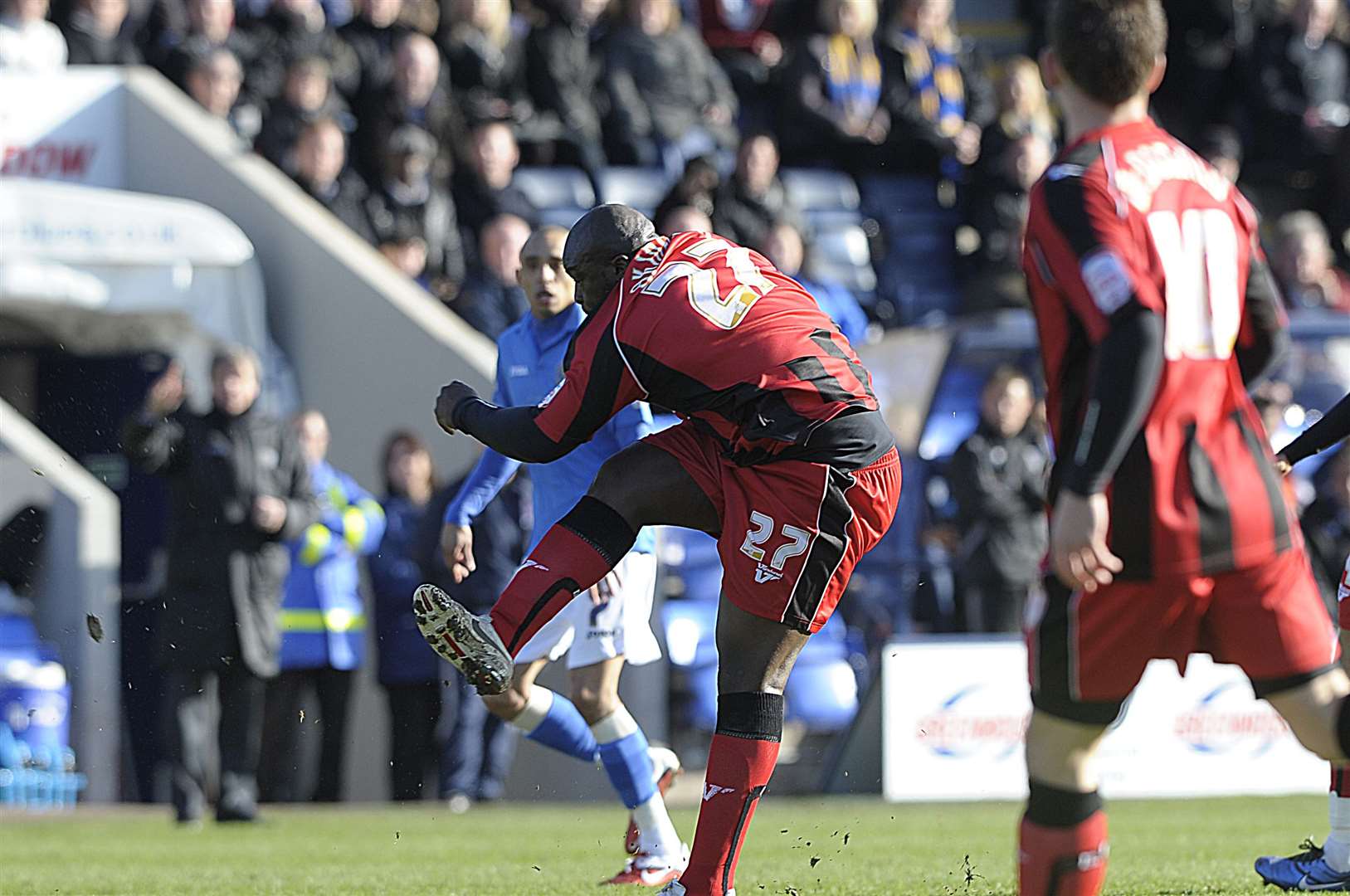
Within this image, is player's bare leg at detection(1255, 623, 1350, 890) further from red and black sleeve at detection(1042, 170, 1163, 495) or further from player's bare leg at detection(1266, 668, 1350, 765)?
red and black sleeve at detection(1042, 170, 1163, 495)

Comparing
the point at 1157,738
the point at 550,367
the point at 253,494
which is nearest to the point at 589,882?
the point at 550,367

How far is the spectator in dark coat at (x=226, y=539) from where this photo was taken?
1089 centimetres

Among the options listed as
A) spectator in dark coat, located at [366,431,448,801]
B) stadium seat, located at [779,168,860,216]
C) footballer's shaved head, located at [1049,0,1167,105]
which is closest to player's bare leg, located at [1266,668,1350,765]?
footballer's shaved head, located at [1049,0,1167,105]

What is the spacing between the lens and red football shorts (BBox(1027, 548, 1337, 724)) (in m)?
4.28

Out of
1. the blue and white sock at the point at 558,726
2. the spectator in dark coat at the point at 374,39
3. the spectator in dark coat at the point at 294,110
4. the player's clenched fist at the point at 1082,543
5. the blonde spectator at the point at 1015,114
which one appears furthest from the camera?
the blonde spectator at the point at 1015,114

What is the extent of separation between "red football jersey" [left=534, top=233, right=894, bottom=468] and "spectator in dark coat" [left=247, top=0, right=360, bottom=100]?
8837mm

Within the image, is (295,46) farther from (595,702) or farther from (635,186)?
(595,702)

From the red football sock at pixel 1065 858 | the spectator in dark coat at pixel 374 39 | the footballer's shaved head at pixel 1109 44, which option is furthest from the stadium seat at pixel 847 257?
the red football sock at pixel 1065 858

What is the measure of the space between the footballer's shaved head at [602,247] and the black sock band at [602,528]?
677 mm

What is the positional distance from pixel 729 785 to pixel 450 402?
1.43 metres

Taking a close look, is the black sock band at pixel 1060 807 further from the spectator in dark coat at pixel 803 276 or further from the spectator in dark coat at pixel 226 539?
the spectator in dark coat at pixel 803 276

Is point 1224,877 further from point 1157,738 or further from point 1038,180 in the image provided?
point 1157,738

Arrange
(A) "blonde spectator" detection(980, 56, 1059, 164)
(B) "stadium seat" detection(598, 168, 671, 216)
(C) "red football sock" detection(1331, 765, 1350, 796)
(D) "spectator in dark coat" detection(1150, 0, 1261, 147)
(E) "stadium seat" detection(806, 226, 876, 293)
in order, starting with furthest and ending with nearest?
(D) "spectator in dark coat" detection(1150, 0, 1261, 147) < (E) "stadium seat" detection(806, 226, 876, 293) < (A) "blonde spectator" detection(980, 56, 1059, 164) < (B) "stadium seat" detection(598, 168, 671, 216) < (C) "red football sock" detection(1331, 765, 1350, 796)

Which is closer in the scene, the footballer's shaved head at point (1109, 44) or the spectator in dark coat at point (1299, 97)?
the footballer's shaved head at point (1109, 44)
